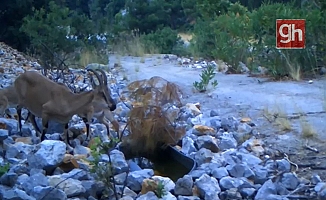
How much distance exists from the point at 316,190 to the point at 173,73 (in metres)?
11.4

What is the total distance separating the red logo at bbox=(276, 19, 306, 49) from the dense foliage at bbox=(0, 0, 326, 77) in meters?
0.11

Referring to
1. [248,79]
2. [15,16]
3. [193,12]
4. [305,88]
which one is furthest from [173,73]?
[193,12]

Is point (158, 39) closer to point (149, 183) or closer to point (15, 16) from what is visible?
point (15, 16)

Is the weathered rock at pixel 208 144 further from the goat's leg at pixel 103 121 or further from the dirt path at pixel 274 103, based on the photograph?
the goat's leg at pixel 103 121

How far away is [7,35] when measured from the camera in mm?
21984

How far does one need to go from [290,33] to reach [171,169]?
7728mm

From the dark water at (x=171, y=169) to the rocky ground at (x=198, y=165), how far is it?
0.14m

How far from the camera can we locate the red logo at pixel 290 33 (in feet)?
45.8

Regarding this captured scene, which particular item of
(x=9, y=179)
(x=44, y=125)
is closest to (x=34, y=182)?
(x=9, y=179)

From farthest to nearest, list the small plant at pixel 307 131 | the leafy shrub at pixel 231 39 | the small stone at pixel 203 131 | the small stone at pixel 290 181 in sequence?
the leafy shrub at pixel 231 39, the small stone at pixel 203 131, the small plant at pixel 307 131, the small stone at pixel 290 181

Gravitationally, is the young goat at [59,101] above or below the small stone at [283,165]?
above

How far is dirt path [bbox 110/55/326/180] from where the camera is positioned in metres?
7.19

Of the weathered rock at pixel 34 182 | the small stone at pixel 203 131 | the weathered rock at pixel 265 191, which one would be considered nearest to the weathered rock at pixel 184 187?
the weathered rock at pixel 265 191

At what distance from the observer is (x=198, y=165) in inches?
263
